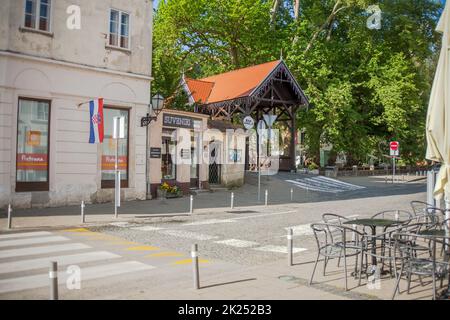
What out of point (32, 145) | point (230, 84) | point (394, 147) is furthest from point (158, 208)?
point (394, 147)

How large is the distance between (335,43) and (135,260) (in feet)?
116

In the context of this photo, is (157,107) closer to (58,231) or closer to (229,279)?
(58,231)

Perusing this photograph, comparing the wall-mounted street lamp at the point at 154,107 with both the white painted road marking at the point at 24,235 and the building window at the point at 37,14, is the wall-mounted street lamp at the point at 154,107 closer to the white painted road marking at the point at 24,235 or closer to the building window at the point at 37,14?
the building window at the point at 37,14

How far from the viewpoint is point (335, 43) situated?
38562 mm

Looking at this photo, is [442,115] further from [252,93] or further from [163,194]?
[252,93]

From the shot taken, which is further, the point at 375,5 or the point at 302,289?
the point at 375,5

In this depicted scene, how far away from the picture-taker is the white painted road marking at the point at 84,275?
6.24 metres

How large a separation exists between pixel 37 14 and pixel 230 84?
1683 cm

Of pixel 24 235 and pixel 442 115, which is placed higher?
pixel 442 115

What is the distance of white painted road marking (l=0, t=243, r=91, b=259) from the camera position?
823 centimetres

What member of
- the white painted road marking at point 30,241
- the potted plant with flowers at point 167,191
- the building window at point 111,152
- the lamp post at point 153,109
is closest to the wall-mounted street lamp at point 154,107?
the lamp post at point 153,109

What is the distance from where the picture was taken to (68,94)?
1597 centimetres

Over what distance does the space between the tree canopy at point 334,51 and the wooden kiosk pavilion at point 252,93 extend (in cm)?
405
